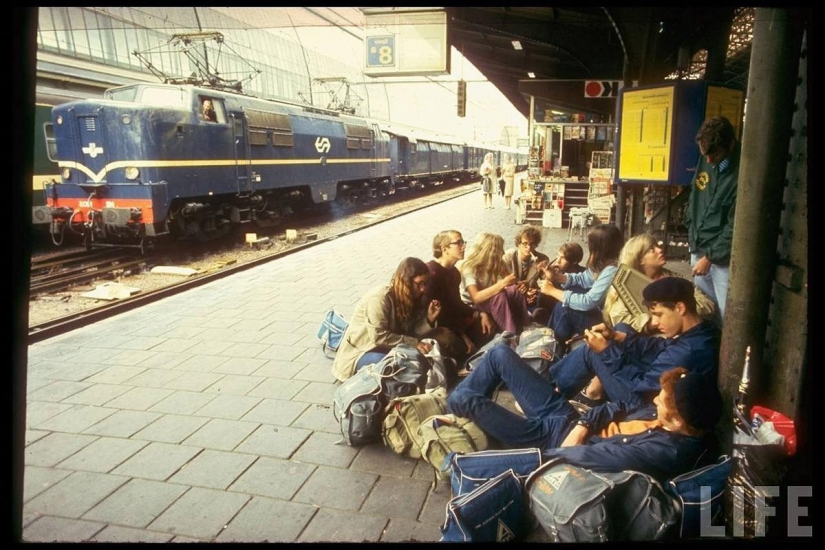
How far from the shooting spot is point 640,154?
587 centimetres

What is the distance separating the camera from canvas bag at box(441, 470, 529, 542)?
2.32 metres

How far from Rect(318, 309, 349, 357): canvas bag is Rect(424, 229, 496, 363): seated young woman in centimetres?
98

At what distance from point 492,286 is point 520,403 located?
170 centimetres

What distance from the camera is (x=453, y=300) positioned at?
463 cm

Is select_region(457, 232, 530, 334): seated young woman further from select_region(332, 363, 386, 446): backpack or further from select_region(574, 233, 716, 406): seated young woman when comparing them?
select_region(332, 363, 386, 446): backpack

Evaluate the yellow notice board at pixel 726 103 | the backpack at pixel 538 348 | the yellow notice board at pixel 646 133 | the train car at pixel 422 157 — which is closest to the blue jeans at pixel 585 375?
the backpack at pixel 538 348

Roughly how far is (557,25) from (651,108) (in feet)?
16.9

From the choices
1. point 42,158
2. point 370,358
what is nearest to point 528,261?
point 370,358

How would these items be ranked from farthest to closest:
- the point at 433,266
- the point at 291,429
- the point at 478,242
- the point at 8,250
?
the point at 478,242, the point at 433,266, the point at 291,429, the point at 8,250

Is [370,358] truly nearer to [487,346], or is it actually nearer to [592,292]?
[487,346]

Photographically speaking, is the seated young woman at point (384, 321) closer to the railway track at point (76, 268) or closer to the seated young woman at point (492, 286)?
the seated young woman at point (492, 286)
